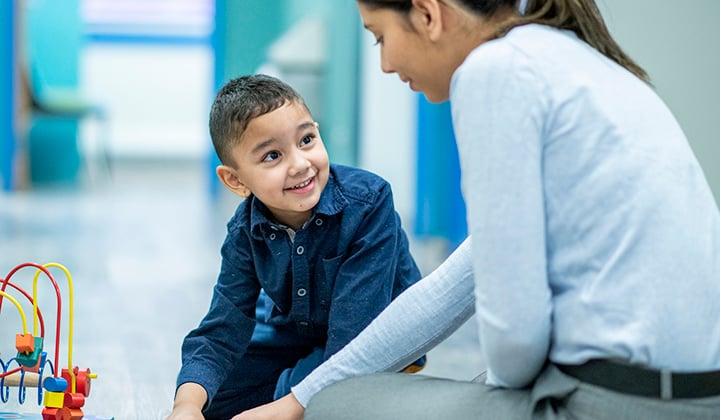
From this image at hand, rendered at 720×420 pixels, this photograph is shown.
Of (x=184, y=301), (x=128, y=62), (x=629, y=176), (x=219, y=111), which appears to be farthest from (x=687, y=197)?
(x=128, y=62)

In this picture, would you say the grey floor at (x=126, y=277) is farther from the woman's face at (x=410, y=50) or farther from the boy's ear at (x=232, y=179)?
the woman's face at (x=410, y=50)

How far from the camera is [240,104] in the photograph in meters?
1.35

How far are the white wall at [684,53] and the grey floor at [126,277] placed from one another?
695 mm

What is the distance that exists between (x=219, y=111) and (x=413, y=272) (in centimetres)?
42

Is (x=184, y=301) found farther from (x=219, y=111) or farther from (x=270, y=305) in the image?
(x=219, y=111)

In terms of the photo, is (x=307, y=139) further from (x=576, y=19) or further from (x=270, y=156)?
(x=576, y=19)

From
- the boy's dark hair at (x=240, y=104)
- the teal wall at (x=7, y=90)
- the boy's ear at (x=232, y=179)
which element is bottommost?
the teal wall at (x=7, y=90)

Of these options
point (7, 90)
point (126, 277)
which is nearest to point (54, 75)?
point (7, 90)

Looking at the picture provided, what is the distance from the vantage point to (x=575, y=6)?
3.38 ft

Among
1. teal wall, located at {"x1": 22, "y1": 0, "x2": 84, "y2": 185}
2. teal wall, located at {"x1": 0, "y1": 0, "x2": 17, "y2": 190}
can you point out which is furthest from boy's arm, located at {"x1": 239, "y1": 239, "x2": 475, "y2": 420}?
teal wall, located at {"x1": 22, "y1": 0, "x2": 84, "y2": 185}

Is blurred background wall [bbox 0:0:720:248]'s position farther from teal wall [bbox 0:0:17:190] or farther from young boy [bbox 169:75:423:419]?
young boy [bbox 169:75:423:419]

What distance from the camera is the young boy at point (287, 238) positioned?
1355mm

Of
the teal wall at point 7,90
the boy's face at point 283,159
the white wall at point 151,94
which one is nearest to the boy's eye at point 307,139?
the boy's face at point 283,159

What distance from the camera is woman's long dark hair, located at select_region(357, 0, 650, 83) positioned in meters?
1.02
